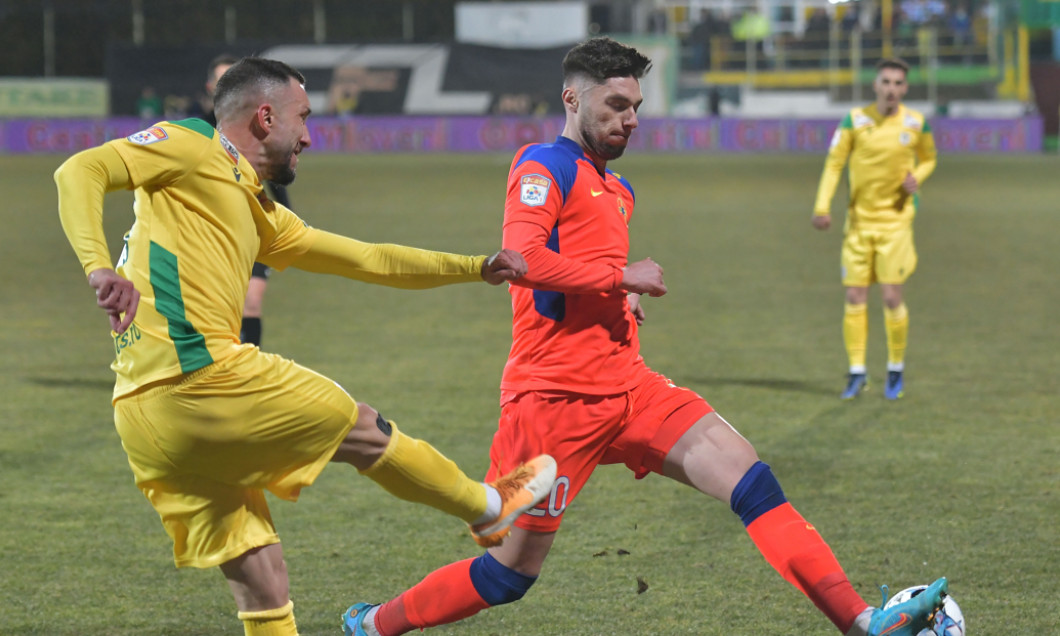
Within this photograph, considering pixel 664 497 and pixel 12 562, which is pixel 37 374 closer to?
pixel 12 562

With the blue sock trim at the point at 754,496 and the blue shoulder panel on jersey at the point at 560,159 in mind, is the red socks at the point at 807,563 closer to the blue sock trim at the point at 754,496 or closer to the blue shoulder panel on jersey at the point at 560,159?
the blue sock trim at the point at 754,496

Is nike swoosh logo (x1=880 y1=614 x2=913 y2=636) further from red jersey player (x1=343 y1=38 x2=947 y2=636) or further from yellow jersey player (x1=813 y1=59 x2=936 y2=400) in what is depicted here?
yellow jersey player (x1=813 y1=59 x2=936 y2=400)

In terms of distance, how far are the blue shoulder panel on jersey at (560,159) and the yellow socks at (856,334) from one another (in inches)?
196

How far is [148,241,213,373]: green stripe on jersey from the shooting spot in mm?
3150

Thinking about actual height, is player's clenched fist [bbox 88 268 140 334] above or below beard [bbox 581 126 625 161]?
below

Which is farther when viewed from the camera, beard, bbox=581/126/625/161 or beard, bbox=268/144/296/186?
beard, bbox=581/126/625/161

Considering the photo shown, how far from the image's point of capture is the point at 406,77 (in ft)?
134

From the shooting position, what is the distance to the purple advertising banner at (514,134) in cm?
3666

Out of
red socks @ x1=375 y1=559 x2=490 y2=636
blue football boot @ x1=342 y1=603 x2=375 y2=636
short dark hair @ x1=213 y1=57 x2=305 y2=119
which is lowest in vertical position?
blue football boot @ x1=342 y1=603 x2=375 y2=636

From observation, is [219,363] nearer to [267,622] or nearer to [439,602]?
[267,622]

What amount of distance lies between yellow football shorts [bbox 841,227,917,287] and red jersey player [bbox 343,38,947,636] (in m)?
4.92

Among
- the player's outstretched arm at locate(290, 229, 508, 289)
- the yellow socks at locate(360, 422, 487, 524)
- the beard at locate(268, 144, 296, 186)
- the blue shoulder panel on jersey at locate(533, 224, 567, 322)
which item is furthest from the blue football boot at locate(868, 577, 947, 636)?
the beard at locate(268, 144, 296, 186)

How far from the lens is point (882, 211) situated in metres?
8.76

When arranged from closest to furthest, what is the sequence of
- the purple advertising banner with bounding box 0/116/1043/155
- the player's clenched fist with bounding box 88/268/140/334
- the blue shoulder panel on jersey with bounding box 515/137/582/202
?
the player's clenched fist with bounding box 88/268/140/334, the blue shoulder panel on jersey with bounding box 515/137/582/202, the purple advertising banner with bounding box 0/116/1043/155
